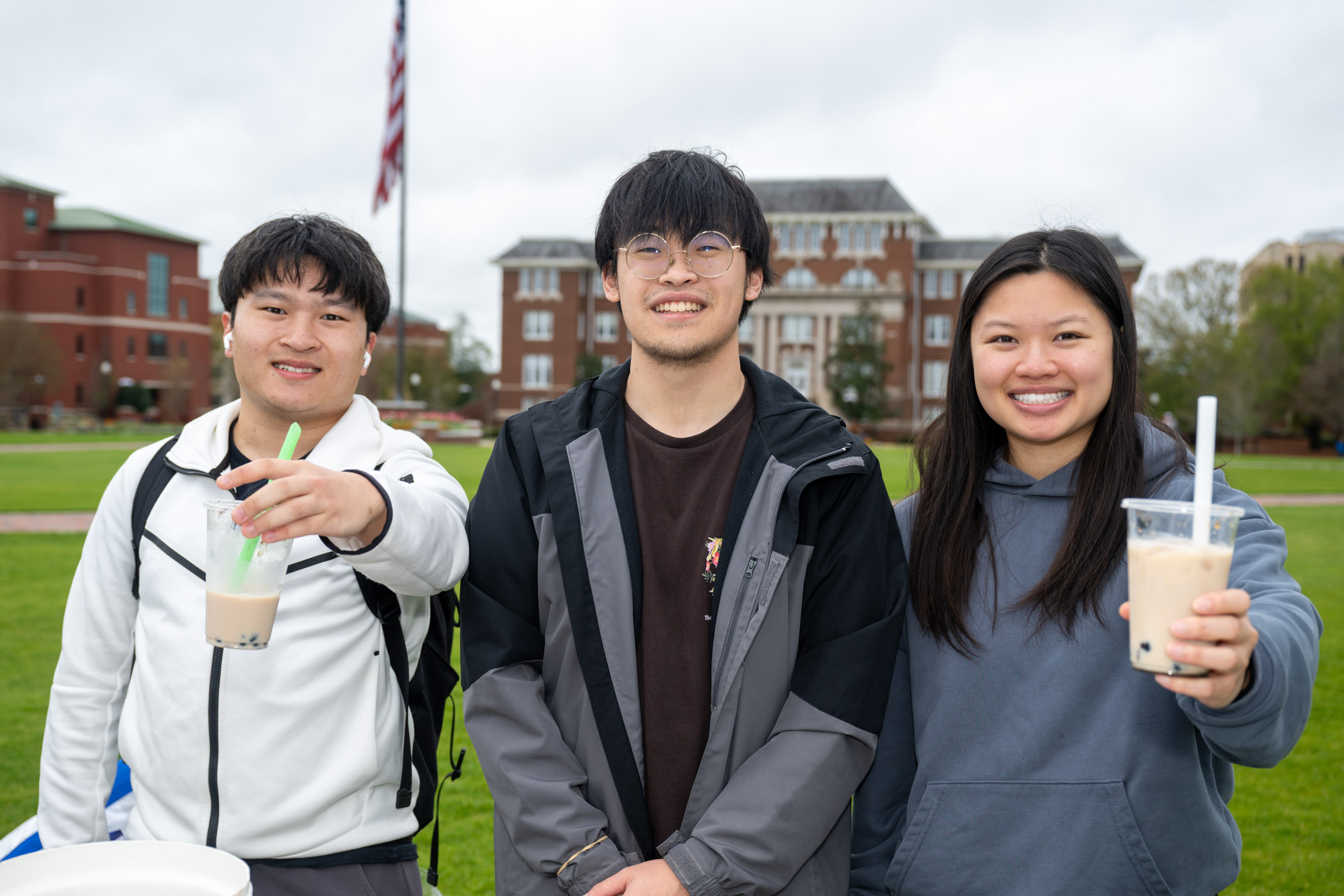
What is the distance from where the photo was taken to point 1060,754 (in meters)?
2.29

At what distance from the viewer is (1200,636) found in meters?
1.69

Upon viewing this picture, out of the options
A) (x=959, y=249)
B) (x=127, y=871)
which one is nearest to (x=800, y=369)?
(x=959, y=249)

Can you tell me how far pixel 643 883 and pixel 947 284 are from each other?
204 feet

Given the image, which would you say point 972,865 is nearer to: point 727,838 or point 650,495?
point 727,838

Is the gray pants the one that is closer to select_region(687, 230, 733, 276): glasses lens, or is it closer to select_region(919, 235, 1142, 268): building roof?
select_region(687, 230, 733, 276): glasses lens

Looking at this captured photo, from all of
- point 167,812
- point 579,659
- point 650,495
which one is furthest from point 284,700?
point 650,495

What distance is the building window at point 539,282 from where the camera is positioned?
6275 cm

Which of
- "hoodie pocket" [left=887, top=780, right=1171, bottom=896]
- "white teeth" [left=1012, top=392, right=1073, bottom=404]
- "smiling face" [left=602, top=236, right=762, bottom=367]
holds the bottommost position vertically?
"hoodie pocket" [left=887, top=780, right=1171, bottom=896]

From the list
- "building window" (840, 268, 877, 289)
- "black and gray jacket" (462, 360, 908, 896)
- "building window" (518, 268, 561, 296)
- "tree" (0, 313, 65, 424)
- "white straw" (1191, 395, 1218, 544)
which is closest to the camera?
"white straw" (1191, 395, 1218, 544)

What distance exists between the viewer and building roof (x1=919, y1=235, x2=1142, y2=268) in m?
60.2

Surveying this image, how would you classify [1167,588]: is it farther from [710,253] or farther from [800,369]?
[800,369]

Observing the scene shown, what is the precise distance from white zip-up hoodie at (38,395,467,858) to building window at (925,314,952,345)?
60917 mm

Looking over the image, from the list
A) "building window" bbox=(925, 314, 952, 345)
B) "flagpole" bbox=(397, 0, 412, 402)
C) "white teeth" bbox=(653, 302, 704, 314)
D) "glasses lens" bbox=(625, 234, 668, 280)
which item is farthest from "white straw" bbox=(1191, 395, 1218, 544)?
"building window" bbox=(925, 314, 952, 345)

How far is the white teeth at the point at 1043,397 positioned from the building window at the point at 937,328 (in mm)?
60378
